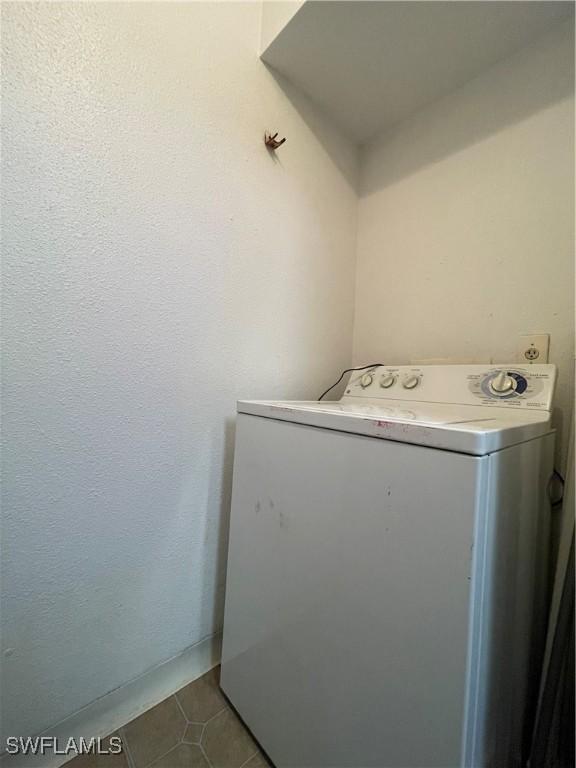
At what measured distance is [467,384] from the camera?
85cm

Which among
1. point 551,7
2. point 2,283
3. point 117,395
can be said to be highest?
point 551,7

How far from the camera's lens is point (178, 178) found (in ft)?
2.67

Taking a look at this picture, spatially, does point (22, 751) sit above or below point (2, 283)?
below

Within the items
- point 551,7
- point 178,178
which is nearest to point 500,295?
point 551,7

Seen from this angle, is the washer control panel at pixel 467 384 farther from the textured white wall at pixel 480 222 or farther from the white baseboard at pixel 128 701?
the white baseboard at pixel 128 701

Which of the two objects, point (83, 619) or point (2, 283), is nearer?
point (2, 283)

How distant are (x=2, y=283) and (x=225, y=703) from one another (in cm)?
118

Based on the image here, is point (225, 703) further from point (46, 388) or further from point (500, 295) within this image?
point (500, 295)

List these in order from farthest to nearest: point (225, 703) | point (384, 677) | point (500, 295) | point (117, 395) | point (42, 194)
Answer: point (500, 295), point (225, 703), point (117, 395), point (42, 194), point (384, 677)

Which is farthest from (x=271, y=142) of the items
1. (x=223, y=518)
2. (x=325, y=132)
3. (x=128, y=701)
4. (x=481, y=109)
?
(x=128, y=701)

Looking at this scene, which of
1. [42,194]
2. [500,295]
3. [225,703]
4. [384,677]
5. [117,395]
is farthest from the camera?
[500,295]

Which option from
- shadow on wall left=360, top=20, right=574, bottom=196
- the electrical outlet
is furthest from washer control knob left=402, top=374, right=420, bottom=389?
shadow on wall left=360, top=20, right=574, bottom=196

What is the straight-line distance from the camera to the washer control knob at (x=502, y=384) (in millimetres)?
786

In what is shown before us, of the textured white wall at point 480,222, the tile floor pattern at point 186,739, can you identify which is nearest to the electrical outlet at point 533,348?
the textured white wall at point 480,222
